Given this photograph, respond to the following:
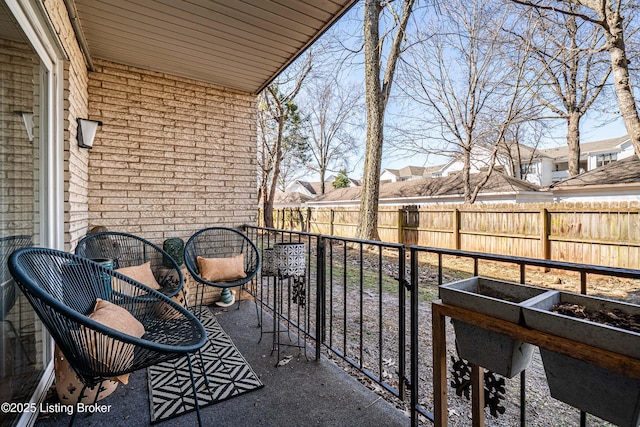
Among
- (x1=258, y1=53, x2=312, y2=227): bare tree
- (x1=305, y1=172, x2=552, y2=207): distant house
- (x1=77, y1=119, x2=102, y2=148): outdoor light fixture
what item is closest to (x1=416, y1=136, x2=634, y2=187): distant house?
(x1=305, y1=172, x2=552, y2=207): distant house

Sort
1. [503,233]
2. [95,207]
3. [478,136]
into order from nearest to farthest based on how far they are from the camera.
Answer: [95,207] → [503,233] → [478,136]

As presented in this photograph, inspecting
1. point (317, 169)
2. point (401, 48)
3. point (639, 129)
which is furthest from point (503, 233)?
point (317, 169)

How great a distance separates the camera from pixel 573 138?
36.1ft

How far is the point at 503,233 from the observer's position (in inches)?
281

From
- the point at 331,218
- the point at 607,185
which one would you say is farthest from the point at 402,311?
the point at 607,185

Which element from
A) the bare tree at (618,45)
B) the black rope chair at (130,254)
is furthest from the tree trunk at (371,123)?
the black rope chair at (130,254)

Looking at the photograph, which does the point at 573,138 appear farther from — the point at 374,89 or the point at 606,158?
the point at 606,158

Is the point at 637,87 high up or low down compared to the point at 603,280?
up

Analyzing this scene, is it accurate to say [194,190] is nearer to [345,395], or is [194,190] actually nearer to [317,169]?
[345,395]

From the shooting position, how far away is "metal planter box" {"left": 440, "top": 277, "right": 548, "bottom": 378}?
106cm

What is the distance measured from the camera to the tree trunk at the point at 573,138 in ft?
33.5

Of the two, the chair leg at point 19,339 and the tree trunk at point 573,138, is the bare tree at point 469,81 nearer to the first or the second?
the tree trunk at point 573,138

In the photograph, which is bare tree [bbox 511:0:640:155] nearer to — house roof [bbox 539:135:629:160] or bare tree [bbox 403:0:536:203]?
bare tree [bbox 403:0:536:203]

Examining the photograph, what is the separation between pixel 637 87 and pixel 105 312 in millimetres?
9165
